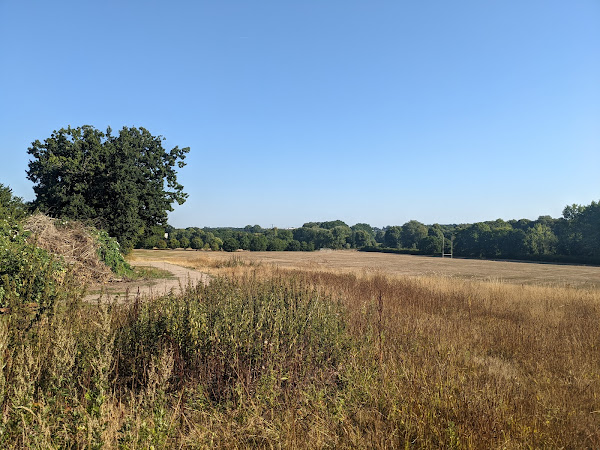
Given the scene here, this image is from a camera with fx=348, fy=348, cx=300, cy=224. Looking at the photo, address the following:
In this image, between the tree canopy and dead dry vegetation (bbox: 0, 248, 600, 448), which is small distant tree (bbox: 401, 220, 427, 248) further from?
dead dry vegetation (bbox: 0, 248, 600, 448)

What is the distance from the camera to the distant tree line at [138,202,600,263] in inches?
2657

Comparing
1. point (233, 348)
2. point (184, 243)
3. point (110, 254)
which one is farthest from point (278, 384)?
point (184, 243)

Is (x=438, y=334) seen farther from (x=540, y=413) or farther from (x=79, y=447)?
(x=79, y=447)

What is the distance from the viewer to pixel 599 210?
2734 inches

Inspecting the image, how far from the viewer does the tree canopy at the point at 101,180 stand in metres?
21.0

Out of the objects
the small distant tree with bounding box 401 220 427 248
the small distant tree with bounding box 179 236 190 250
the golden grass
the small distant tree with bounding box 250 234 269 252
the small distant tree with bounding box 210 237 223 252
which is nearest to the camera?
the golden grass

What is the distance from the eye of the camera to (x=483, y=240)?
280 feet

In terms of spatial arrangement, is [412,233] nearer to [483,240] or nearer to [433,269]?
[483,240]

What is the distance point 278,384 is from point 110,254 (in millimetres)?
16676

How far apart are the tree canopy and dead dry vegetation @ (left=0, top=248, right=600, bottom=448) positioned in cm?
1833

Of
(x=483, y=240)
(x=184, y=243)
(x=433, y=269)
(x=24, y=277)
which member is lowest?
(x=433, y=269)

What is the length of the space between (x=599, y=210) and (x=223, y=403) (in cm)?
8956

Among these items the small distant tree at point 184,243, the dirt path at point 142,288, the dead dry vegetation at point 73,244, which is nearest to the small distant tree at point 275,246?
the small distant tree at point 184,243

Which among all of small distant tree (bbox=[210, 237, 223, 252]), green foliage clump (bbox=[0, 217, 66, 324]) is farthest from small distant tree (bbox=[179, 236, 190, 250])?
green foliage clump (bbox=[0, 217, 66, 324])
